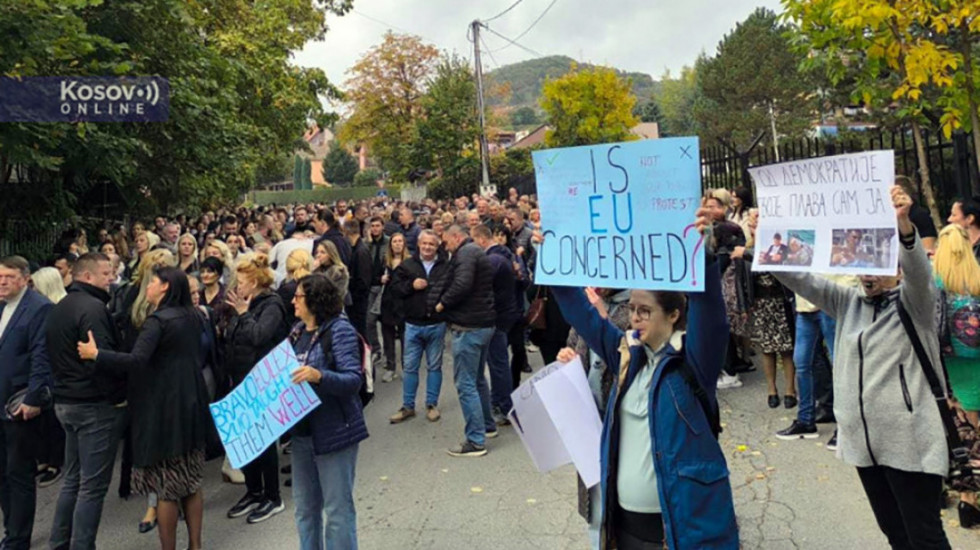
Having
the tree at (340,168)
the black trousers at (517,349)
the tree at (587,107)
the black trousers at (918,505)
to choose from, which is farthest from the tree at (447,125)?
the tree at (340,168)

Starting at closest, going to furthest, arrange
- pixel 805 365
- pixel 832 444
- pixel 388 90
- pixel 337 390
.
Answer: pixel 337 390, pixel 832 444, pixel 805 365, pixel 388 90

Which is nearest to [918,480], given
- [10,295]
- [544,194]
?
[544,194]

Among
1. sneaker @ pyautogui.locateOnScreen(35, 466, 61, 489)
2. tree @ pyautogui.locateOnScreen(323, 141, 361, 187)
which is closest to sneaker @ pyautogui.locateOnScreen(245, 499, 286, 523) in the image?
sneaker @ pyautogui.locateOnScreen(35, 466, 61, 489)

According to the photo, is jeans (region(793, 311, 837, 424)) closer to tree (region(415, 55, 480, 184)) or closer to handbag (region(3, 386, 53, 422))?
handbag (region(3, 386, 53, 422))

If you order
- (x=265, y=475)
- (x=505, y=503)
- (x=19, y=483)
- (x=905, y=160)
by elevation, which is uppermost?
(x=905, y=160)

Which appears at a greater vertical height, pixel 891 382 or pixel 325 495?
pixel 891 382

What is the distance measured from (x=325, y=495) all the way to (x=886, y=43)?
21.0 feet

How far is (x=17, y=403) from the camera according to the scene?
4.59m

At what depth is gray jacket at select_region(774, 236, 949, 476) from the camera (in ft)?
10.0

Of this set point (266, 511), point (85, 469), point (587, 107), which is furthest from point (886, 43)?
point (587, 107)

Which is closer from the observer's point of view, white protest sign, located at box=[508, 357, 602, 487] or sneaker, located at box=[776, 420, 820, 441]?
white protest sign, located at box=[508, 357, 602, 487]

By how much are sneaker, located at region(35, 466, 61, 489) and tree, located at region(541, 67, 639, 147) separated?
112 ft

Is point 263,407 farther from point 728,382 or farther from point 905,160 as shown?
point 905,160

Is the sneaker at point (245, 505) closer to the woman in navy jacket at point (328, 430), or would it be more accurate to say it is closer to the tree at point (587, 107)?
the woman in navy jacket at point (328, 430)
